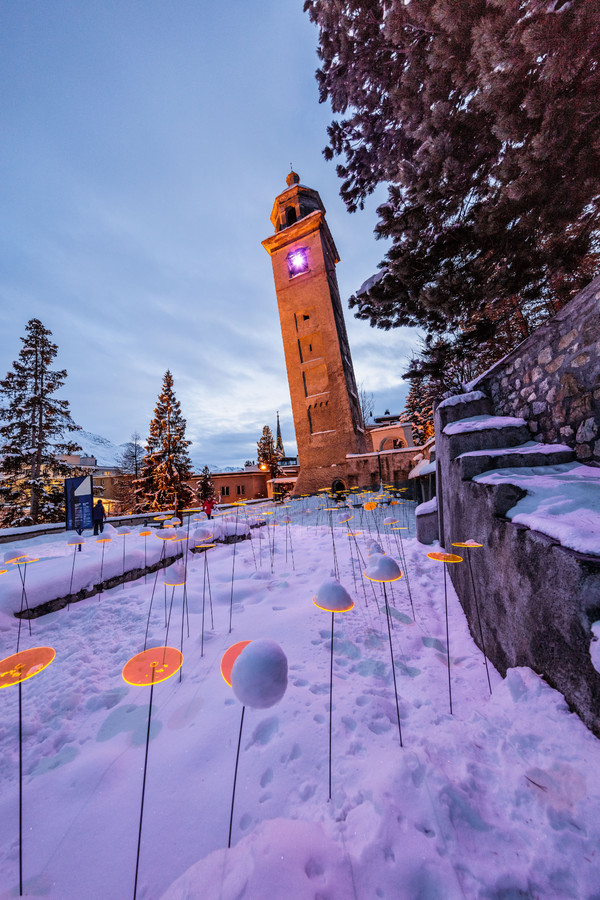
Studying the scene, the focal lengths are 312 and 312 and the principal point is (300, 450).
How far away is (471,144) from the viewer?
451 centimetres

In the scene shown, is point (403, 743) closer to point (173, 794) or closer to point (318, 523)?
point (173, 794)

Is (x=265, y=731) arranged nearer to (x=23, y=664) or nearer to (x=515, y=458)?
(x=23, y=664)

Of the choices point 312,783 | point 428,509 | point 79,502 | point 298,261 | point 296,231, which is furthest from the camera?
point 296,231

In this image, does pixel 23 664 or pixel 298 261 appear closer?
pixel 23 664

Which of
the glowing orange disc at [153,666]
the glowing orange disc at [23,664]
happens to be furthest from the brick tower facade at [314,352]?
the glowing orange disc at [23,664]

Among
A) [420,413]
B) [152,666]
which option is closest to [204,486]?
[420,413]

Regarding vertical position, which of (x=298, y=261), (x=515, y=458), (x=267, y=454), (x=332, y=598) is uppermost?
(x=298, y=261)

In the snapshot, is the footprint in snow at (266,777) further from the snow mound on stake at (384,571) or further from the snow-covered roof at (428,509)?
the snow-covered roof at (428,509)

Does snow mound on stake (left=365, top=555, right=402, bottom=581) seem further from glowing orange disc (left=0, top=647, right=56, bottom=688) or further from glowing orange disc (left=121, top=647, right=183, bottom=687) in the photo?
glowing orange disc (left=0, top=647, right=56, bottom=688)

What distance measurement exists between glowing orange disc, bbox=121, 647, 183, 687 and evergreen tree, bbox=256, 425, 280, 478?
106ft

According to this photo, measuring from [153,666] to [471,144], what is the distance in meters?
7.01

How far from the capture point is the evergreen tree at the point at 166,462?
1881cm

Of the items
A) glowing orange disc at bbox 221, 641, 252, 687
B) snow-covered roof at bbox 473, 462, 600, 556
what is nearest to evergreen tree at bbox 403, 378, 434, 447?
snow-covered roof at bbox 473, 462, 600, 556

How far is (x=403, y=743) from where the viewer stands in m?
1.90
